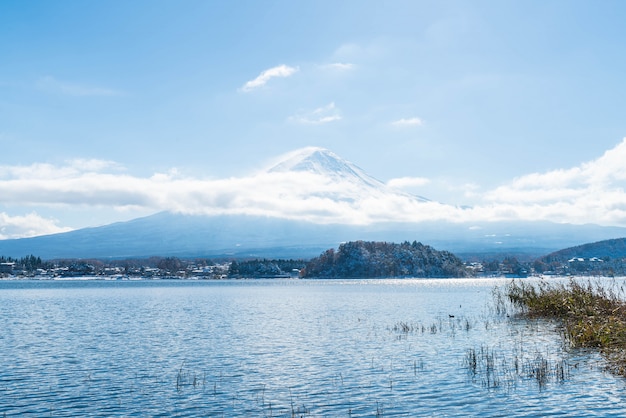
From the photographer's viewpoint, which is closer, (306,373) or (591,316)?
(306,373)

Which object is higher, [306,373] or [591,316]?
[591,316]

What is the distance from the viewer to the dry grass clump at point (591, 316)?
24.9 metres

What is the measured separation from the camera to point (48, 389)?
23.0m

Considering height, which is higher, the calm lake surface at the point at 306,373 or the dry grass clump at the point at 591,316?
the dry grass clump at the point at 591,316

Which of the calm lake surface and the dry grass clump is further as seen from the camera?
the dry grass clump

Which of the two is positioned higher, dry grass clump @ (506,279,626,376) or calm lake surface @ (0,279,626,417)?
dry grass clump @ (506,279,626,376)

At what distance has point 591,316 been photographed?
30.7m

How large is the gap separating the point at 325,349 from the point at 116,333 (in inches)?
699

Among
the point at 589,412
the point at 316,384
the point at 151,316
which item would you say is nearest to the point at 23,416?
the point at 316,384

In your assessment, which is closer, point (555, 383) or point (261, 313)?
point (555, 383)

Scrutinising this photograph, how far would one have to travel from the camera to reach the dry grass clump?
24875mm

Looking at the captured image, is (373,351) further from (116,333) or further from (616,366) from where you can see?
(116,333)

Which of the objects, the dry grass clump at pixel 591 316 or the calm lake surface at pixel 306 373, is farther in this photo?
the dry grass clump at pixel 591 316

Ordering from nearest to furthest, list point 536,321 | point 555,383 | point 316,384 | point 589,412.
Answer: point 589,412 < point 555,383 < point 316,384 < point 536,321
